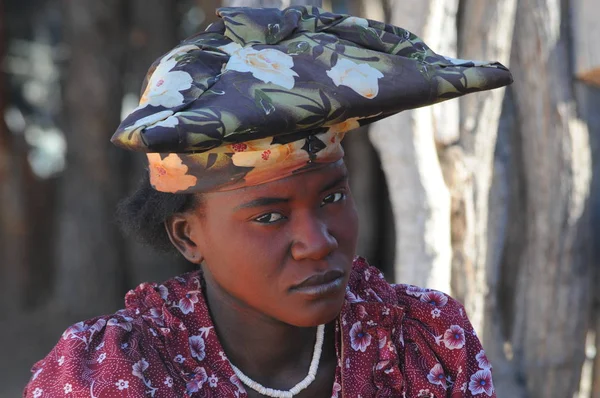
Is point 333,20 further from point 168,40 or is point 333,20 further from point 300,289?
point 168,40

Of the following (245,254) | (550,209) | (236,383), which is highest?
(245,254)

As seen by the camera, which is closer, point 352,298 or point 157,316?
point 157,316

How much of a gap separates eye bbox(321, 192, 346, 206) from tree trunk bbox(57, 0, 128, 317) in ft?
16.3

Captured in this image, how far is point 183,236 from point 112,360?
1.22 ft

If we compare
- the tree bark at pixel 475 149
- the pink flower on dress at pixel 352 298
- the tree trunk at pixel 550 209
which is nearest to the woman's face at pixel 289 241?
the pink flower on dress at pixel 352 298

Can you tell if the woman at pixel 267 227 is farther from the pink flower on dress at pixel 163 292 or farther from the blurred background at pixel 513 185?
the blurred background at pixel 513 185

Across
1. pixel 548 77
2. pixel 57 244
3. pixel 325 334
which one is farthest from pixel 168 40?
pixel 325 334

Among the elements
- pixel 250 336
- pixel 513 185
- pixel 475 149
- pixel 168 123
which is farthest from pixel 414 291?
pixel 513 185

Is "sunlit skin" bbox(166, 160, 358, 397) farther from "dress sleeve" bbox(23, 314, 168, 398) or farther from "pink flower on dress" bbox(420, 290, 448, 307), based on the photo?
"pink flower on dress" bbox(420, 290, 448, 307)

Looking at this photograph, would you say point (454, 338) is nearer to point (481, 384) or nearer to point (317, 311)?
point (481, 384)

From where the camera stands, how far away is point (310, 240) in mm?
2090

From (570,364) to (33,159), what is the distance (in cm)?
570

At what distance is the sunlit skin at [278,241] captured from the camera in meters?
2.11

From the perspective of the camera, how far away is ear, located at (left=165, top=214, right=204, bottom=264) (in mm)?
2314
